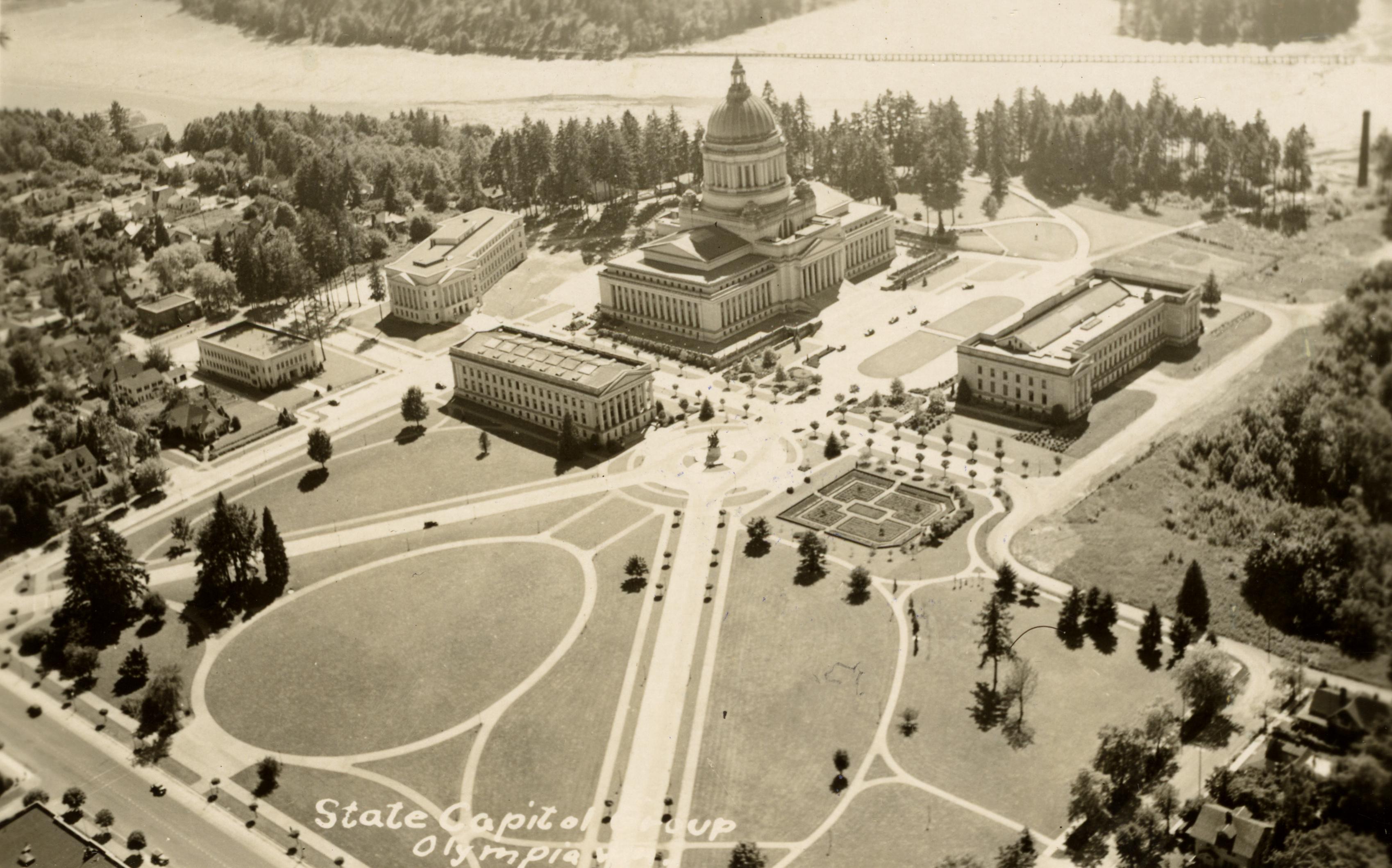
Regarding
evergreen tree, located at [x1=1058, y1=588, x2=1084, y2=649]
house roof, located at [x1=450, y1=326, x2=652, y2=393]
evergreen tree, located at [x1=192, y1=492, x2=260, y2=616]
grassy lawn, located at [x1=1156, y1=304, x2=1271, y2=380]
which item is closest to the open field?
evergreen tree, located at [x1=1058, y1=588, x2=1084, y2=649]

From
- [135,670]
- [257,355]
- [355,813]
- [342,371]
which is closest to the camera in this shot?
[355,813]

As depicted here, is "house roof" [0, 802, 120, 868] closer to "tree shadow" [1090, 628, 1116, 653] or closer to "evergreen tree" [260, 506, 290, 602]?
"evergreen tree" [260, 506, 290, 602]

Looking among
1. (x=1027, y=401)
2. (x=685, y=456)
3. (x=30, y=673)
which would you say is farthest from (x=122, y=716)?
(x=1027, y=401)

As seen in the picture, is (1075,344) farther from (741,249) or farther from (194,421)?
(194,421)

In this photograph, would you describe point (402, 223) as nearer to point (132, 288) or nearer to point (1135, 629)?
point (132, 288)

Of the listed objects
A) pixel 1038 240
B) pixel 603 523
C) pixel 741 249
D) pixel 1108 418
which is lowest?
pixel 603 523

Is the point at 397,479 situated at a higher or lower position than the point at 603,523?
higher

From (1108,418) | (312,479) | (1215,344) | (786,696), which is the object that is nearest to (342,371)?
(312,479)
